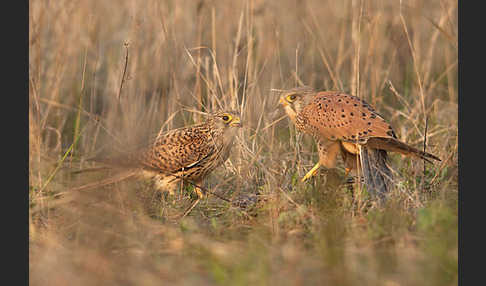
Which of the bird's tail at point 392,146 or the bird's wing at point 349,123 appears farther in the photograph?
the bird's wing at point 349,123

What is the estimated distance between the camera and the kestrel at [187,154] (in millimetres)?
5602

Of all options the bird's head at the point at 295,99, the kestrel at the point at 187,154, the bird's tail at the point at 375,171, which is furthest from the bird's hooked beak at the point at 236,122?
the bird's tail at the point at 375,171

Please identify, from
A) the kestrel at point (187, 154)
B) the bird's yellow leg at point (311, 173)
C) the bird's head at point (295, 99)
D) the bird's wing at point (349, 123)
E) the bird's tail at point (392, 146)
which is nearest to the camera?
the bird's tail at point (392, 146)

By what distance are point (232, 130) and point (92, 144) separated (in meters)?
1.79

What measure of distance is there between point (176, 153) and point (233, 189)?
2.06ft

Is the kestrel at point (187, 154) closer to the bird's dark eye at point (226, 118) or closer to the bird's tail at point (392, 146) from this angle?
the bird's dark eye at point (226, 118)

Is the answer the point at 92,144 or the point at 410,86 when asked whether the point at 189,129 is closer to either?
the point at 92,144

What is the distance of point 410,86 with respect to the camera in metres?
7.89

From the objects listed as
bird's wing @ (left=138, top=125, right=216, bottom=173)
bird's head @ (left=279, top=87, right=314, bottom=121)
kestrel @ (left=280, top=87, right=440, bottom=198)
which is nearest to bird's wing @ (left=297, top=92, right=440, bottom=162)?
kestrel @ (left=280, top=87, right=440, bottom=198)

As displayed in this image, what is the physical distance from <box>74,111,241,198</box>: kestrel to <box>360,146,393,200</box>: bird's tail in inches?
48.0

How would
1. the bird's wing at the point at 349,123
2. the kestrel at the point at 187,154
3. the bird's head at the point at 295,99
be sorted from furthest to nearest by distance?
the bird's head at the point at 295,99, the kestrel at the point at 187,154, the bird's wing at the point at 349,123

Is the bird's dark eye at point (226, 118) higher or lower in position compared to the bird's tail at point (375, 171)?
higher

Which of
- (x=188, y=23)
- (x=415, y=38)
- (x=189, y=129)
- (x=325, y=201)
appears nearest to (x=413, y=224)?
(x=325, y=201)

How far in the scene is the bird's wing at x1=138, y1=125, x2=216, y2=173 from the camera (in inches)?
222
